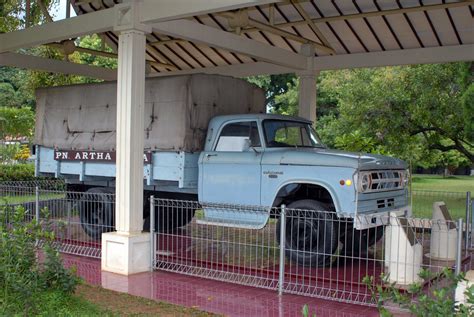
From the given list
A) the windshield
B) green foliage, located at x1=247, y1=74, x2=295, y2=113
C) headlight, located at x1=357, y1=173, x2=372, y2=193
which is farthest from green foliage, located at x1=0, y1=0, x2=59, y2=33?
green foliage, located at x1=247, y1=74, x2=295, y2=113

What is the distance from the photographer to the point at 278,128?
910 cm

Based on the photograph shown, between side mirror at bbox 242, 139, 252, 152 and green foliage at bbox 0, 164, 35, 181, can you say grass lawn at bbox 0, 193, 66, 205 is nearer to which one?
side mirror at bbox 242, 139, 252, 152

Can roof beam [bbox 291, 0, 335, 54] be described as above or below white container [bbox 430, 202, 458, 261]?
above

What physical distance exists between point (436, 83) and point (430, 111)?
935 mm

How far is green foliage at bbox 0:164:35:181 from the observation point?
19562 mm

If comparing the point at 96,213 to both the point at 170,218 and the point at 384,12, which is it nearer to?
the point at 170,218

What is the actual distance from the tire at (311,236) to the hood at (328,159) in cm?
66

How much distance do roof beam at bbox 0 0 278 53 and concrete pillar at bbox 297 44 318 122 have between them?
16.8ft

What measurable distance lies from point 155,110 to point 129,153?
1913mm

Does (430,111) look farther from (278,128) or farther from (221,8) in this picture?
(221,8)

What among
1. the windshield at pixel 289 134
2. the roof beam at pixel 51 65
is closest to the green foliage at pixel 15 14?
the roof beam at pixel 51 65

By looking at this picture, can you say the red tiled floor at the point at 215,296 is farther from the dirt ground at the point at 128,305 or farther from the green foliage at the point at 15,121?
the green foliage at the point at 15,121

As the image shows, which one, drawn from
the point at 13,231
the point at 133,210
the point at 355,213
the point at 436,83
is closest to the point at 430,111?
the point at 436,83

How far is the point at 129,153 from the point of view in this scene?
8000 millimetres
